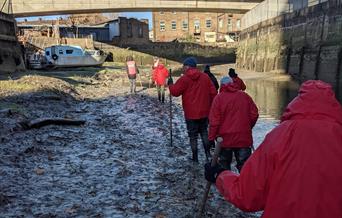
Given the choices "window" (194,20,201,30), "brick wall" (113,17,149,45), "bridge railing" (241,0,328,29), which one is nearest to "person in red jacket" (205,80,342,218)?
"bridge railing" (241,0,328,29)

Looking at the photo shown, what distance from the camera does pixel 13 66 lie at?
1117 inches

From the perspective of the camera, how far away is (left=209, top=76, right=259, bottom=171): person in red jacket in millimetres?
6785

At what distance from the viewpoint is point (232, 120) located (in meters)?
6.77

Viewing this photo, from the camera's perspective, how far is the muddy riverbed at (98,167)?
21.0ft

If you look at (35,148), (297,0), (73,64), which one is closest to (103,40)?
(73,64)

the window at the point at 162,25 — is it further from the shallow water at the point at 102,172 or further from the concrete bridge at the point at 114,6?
the shallow water at the point at 102,172

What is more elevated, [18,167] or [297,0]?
[297,0]

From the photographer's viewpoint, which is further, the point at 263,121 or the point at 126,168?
the point at 263,121

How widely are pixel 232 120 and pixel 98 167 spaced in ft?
10.3

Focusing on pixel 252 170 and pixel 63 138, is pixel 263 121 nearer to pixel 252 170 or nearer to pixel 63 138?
pixel 63 138

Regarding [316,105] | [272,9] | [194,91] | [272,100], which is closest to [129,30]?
[272,9]

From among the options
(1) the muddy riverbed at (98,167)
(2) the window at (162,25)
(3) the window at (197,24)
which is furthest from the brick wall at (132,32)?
(1) the muddy riverbed at (98,167)

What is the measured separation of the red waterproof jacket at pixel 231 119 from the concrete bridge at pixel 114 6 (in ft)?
168

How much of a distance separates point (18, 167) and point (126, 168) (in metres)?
2.03
